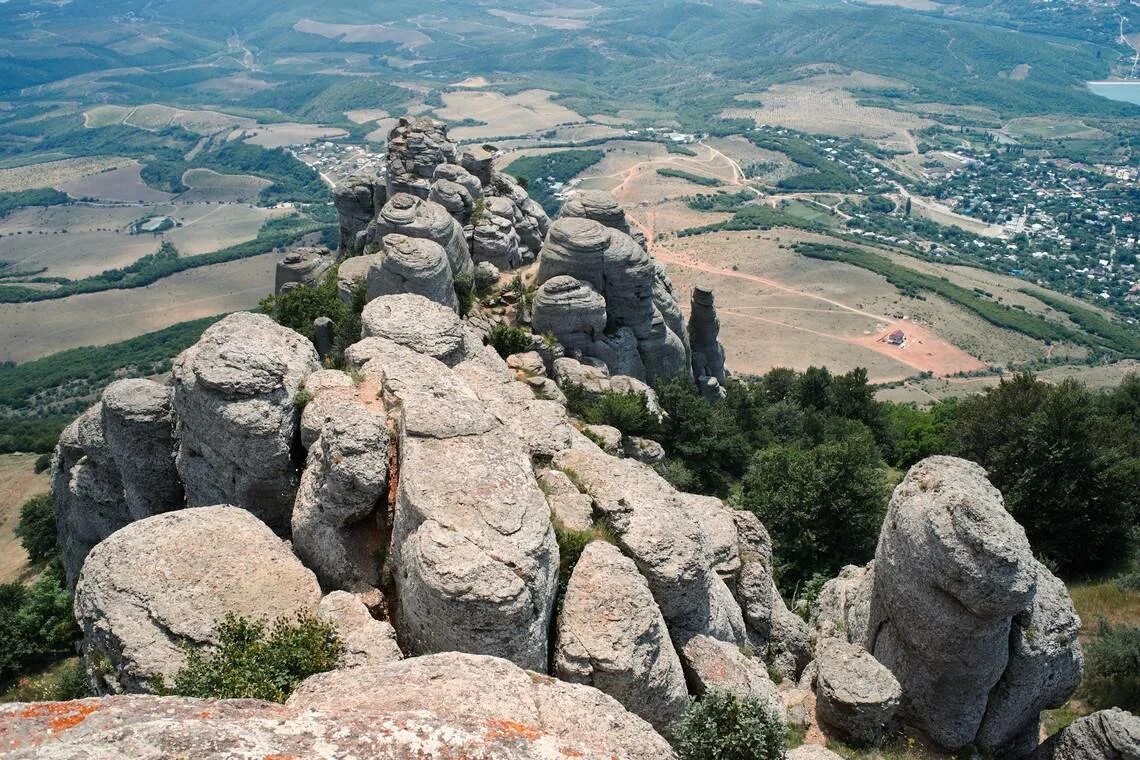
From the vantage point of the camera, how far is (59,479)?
30.9 m

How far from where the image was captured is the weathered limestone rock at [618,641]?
1598cm

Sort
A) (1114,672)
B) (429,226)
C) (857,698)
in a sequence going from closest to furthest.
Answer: (857,698)
(1114,672)
(429,226)

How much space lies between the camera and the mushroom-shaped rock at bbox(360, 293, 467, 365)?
2517 centimetres

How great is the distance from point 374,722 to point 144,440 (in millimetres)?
16778

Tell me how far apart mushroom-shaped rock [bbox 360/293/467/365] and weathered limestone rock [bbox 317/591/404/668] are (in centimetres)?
1004

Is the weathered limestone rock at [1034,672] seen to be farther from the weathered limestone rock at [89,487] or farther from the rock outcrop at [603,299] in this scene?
the weathered limestone rock at [89,487]

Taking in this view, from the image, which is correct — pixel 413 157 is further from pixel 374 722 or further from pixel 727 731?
pixel 374 722

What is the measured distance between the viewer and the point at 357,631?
15.9m

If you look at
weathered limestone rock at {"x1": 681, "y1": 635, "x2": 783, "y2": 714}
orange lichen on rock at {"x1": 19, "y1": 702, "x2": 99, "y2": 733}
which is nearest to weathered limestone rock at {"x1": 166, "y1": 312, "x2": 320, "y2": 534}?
orange lichen on rock at {"x1": 19, "y1": 702, "x2": 99, "y2": 733}

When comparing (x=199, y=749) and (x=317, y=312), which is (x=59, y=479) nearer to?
(x=317, y=312)

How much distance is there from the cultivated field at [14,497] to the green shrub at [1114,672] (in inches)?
2129

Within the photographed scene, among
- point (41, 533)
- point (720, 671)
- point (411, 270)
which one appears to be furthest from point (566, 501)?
point (41, 533)

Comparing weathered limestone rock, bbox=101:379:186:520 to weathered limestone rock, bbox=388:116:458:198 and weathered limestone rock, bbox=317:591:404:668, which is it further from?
weathered limestone rock, bbox=388:116:458:198

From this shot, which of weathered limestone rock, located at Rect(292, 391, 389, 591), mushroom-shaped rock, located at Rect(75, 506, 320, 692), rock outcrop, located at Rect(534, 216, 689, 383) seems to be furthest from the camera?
rock outcrop, located at Rect(534, 216, 689, 383)
